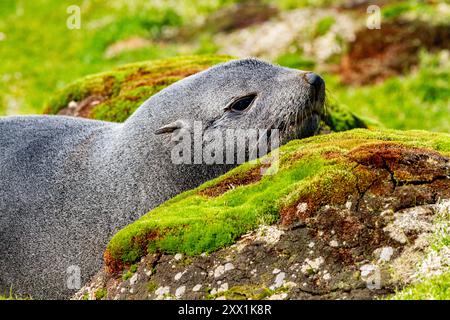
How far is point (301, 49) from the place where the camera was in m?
19.5

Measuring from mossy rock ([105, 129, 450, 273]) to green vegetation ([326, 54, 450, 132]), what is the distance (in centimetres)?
881

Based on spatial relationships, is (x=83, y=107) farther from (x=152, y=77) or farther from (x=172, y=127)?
(x=172, y=127)

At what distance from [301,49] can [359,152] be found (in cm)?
1369

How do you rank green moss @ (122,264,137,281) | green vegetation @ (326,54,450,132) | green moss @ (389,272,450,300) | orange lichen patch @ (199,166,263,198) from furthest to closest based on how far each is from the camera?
green vegetation @ (326,54,450,132) → orange lichen patch @ (199,166,263,198) → green moss @ (122,264,137,281) → green moss @ (389,272,450,300)

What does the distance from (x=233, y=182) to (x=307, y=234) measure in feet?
4.11

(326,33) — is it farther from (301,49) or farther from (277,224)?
(277,224)

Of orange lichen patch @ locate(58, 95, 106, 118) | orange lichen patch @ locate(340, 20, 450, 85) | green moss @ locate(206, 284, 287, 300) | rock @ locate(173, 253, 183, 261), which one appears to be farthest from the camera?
orange lichen patch @ locate(340, 20, 450, 85)

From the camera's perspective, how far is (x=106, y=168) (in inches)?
287

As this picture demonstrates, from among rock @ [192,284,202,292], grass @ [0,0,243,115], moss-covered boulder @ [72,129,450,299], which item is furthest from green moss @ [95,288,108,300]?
grass @ [0,0,243,115]

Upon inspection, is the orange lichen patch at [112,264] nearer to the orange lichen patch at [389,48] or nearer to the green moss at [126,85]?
the green moss at [126,85]

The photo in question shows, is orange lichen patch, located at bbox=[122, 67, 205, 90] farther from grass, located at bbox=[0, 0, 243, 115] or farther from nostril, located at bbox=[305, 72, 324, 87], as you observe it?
grass, located at bbox=[0, 0, 243, 115]

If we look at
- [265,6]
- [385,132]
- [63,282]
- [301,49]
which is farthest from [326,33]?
[63,282]

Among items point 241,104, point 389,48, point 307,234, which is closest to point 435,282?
point 307,234

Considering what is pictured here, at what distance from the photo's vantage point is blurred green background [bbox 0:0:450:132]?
54.1 feet
